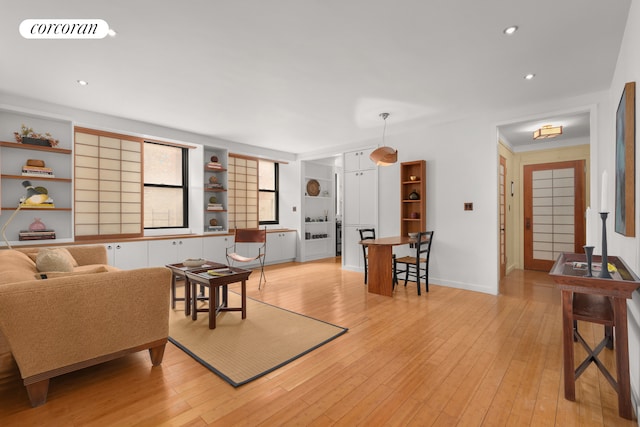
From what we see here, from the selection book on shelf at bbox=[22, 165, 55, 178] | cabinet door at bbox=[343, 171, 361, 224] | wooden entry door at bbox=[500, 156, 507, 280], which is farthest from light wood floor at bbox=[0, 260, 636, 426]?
cabinet door at bbox=[343, 171, 361, 224]

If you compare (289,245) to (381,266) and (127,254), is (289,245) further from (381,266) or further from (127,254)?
(127,254)

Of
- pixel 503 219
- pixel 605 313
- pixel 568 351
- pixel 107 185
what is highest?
pixel 107 185

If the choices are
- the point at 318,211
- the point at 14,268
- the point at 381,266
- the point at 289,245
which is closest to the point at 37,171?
the point at 14,268

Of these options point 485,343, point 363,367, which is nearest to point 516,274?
point 485,343

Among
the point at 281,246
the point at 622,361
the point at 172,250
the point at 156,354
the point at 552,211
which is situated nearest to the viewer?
the point at 622,361

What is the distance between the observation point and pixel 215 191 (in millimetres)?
5965

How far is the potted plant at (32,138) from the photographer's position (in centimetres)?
394

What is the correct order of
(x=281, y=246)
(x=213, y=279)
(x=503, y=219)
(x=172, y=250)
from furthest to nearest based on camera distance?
(x=281, y=246), (x=503, y=219), (x=172, y=250), (x=213, y=279)

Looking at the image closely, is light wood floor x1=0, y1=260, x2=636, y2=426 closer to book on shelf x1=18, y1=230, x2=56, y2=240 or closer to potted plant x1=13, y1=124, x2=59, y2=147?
book on shelf x1=18, y1=230, x2=56, y2=240

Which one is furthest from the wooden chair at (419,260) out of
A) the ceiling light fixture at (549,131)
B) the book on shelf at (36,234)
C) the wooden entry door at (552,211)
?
the book on shelf at (36,234)

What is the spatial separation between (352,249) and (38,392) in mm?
5021

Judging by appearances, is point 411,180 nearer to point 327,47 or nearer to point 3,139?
point 327,47

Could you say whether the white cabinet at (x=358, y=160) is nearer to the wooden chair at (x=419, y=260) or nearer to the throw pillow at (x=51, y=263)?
the wooden chair at (x=419, y=260)

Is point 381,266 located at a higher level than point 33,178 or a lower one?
lower
